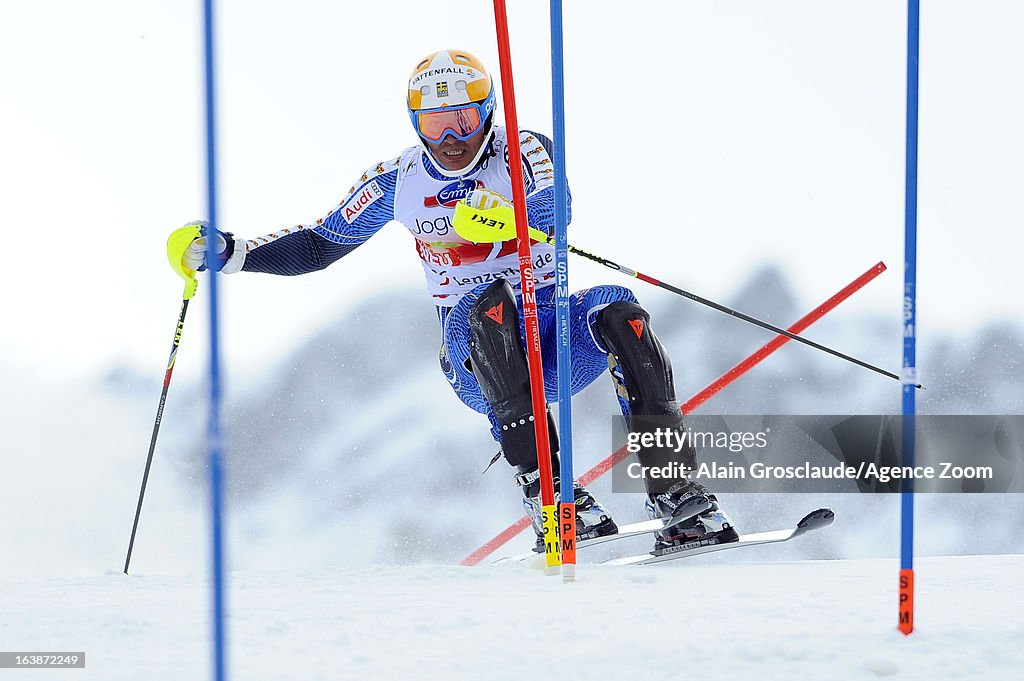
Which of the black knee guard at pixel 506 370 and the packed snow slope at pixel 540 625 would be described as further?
the black knee guard at pixel 506 370

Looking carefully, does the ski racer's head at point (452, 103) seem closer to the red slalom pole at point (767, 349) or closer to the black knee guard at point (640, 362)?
the black knee guard at point (640, 362)

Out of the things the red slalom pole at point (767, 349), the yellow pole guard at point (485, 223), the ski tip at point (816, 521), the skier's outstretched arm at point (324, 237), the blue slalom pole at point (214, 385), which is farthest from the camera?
the red slalom pole at point (767, 349)

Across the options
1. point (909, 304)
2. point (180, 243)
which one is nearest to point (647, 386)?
point (909, 304)

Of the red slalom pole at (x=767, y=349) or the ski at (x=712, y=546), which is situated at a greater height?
the red slalom pole at (x=767, y=349)

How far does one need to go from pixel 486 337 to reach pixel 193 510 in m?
3.50

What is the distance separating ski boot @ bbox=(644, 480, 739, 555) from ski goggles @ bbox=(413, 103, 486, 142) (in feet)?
3.56

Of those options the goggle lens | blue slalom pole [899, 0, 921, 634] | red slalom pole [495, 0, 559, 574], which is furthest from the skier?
blue slalom pole [899, 0, 921, 634]

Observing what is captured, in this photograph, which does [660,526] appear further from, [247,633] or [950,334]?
[950,334]

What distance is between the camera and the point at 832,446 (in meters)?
3.52

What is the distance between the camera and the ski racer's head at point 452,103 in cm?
287

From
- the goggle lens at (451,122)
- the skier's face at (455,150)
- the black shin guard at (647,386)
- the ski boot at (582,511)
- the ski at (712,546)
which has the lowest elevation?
the ski at (712,546)

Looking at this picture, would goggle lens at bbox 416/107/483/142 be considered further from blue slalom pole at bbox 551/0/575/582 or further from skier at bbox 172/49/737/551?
blue slalom pole at bbox 551/0/575/582

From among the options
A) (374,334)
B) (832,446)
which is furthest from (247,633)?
(374,334)

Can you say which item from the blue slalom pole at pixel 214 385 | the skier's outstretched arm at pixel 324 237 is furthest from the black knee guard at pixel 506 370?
the blue slalom pole at pixel 214 385
